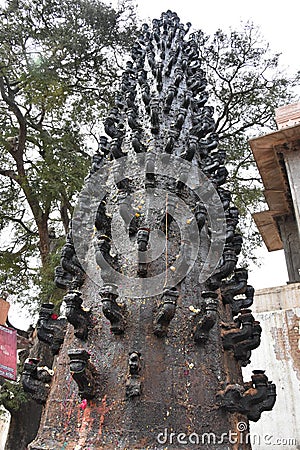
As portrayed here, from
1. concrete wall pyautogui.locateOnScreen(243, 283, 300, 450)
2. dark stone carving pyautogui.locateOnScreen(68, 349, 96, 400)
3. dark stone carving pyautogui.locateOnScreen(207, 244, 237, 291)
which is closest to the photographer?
dark stone carving pyautogui.locateOnScreen(68, 349, 96, 400)

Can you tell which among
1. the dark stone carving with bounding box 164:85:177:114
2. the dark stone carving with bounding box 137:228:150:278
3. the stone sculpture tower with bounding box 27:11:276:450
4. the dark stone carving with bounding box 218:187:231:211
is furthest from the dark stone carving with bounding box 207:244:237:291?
the dark stone carving with bounding box 164:85:177:114

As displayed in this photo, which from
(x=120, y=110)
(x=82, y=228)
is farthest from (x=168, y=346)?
(x=120, y=110)

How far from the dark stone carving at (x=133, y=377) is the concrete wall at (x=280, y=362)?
5450 millimetres

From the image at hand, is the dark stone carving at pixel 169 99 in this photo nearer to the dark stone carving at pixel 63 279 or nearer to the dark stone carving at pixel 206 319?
the dark stone carving at pixel 63 279

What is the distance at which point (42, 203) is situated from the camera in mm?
10195

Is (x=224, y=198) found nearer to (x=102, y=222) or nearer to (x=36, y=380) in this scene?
(x=102, y=222)

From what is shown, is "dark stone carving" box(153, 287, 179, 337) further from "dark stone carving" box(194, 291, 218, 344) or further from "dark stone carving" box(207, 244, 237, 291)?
"dark stone carving" box(207, 244, 237, 291)

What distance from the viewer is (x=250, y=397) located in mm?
2039

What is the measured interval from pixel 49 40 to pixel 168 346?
1041cm

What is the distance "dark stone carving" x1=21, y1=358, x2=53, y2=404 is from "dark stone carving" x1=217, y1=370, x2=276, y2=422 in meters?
0.96

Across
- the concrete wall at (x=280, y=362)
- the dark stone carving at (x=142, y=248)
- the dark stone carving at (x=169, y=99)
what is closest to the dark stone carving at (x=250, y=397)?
the dark stone carving at (x=142, y=248)

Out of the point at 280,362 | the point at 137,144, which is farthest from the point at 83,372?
the point at 280,362

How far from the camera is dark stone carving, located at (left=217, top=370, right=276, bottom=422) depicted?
192 centimetres

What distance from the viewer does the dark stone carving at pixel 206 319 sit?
2025 mm
